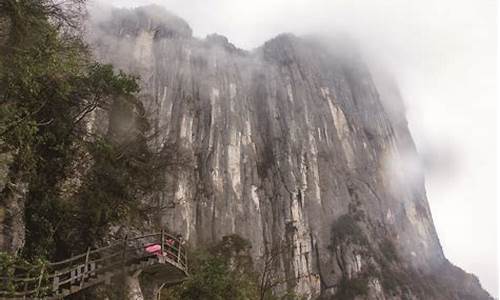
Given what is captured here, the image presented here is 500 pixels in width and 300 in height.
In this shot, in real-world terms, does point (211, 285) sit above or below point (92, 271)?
above

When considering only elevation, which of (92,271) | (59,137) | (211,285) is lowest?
(92,271)

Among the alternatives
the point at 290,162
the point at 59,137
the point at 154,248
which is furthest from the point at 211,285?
the point at 290,162

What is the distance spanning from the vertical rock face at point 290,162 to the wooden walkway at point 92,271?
114 ft

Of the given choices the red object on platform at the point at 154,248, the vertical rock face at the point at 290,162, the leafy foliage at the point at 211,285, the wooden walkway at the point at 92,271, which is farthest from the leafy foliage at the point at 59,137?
the vertical rock face at the point at 290,162

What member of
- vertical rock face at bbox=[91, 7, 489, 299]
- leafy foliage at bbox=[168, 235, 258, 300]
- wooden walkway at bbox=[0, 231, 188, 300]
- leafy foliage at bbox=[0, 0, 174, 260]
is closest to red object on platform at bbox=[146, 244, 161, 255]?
wooden walkway at bbox=[0, 231, 188, 300]

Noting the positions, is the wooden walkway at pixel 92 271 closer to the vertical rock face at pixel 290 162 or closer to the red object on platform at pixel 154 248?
the red object on platform at pixel 154 248

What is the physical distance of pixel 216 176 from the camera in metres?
63.8

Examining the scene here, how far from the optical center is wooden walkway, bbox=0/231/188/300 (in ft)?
38.9

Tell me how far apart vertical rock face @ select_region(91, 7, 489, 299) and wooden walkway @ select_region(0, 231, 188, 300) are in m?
34.8

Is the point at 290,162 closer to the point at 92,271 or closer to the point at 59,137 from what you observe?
the point at 59,137

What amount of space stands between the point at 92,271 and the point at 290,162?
58031mm

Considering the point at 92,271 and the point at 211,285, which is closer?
the point at 92,271

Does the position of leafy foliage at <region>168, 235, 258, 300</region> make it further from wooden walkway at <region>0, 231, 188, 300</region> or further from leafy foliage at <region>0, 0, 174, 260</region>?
leafy foliage at <region>0, 0, 174, 260</region>

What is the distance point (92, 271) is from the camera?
14.0 meters
